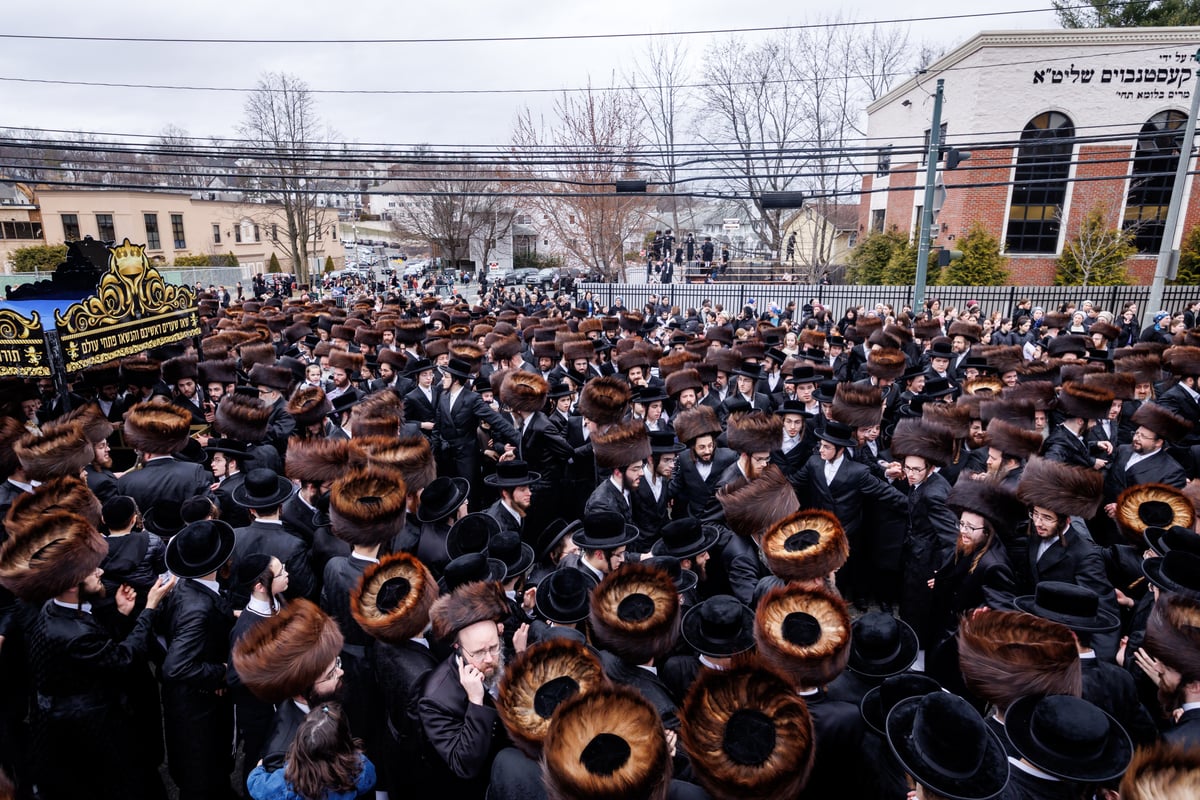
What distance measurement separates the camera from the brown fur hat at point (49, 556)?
11.5 ft

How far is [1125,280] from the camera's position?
24516 millimetres

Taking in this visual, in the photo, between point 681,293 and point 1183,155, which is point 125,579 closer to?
point 1183,155

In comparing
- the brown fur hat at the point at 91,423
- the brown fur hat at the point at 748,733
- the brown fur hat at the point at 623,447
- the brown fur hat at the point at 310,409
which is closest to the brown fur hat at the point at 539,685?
the brown fur hat at the point at 748,733

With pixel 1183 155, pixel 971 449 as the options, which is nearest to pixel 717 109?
pixel 1183 155

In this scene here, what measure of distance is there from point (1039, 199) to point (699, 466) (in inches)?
1049

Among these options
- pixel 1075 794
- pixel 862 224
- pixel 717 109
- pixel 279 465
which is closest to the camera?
pixel 1075 794

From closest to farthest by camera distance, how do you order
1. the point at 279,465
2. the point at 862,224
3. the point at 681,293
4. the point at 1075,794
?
the point at 1075,794 → the point at 279,465 → the point at 681,293 → the point at 862,224

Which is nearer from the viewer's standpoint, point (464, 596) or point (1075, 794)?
point (1075, 794)

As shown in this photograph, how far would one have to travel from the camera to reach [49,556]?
3.52 m

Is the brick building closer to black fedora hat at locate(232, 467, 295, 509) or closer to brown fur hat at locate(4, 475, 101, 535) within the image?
black fedora hat at locate(232, 467, 295, 509)

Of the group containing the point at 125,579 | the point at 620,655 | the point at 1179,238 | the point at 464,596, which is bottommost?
the point at 125,579

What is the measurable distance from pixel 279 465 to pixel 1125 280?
29223mm

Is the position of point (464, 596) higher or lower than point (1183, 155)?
lower

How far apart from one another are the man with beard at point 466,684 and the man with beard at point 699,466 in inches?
130
